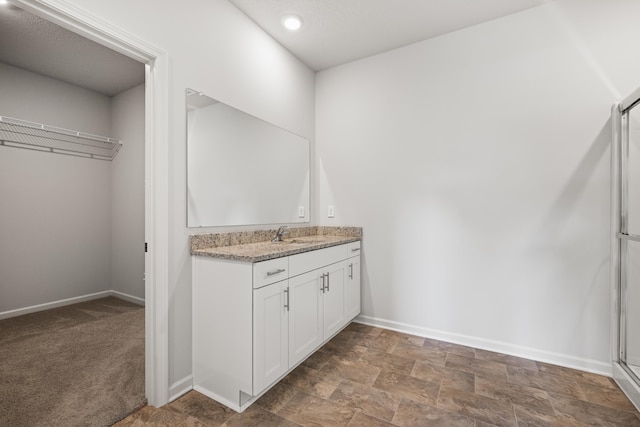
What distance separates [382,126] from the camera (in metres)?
2.89

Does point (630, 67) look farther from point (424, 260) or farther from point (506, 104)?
point (424, 260)

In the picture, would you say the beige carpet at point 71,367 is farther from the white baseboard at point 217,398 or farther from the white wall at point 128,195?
the white wall at point 128,195

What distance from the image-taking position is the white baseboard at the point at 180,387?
1.76 m

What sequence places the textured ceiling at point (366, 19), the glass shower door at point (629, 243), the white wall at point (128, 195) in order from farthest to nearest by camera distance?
1. the white wall at point (128, 195)
2. the textured ceiling at point (366, 19)
3. the glass shower door at point (629, 243)

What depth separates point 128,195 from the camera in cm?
370

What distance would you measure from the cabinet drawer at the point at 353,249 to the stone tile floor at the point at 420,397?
33.6 inches

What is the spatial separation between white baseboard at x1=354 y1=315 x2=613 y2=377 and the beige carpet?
206 cm

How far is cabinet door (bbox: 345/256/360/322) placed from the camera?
270 centimetres

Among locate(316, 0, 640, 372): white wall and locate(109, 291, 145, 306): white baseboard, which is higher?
locate(316, 0, 640, 372): white wall

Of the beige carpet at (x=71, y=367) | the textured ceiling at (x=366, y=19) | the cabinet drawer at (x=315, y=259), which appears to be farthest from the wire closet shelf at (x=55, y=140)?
the cabinet drawer at (x=315, y=259)

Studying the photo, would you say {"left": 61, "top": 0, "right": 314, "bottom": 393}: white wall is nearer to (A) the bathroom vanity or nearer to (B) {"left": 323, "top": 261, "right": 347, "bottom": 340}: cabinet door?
(A) the bathroom vanity

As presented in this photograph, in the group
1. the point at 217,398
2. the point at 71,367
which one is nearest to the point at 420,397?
the point at 217,398

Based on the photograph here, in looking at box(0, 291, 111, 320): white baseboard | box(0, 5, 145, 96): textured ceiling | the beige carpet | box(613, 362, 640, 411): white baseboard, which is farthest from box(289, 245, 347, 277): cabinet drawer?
box(0, 291, 111, 320): white baseboard

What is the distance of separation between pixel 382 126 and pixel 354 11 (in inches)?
39.2
